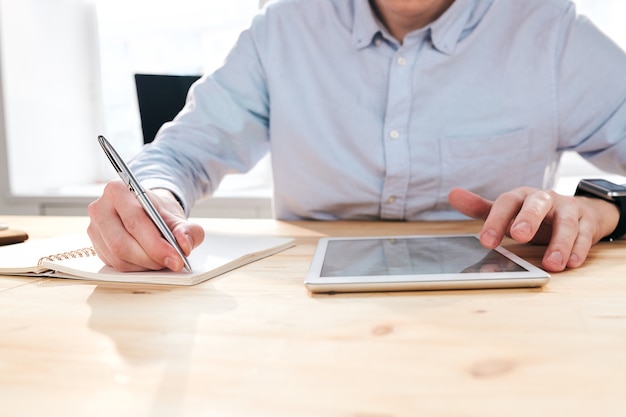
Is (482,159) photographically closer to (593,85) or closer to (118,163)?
(593,85)

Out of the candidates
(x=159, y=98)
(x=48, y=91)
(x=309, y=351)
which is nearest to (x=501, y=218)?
(x=309, y=351)

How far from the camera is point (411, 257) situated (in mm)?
657

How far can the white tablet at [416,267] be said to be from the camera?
21.5 inches

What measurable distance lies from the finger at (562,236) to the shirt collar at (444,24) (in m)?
0.54

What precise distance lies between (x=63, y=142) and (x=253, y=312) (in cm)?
247

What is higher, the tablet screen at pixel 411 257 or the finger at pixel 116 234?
the finger at pixel 116 234

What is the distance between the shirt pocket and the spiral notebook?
46 centimetres

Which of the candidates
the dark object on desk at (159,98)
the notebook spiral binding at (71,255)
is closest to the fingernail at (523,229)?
the notebook spiral binding at (71,255)

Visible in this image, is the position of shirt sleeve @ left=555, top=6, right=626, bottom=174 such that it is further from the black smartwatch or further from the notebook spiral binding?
the notebook spiral binding

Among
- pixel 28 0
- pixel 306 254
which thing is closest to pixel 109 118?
pixel 28 0

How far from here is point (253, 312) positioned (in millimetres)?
504

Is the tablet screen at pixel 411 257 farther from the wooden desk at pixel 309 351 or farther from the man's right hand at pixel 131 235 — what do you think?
the man's right hand at pixel 131 235

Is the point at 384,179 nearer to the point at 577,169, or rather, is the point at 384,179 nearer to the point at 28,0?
the point at 577,169

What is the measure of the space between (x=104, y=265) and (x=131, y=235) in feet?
0.23
